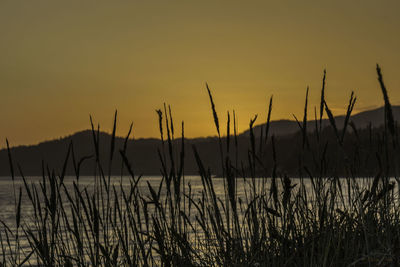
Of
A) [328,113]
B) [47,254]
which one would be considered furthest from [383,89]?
[47,254]

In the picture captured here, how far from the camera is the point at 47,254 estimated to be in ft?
11.4

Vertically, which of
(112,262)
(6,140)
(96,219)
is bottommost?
(112,262)

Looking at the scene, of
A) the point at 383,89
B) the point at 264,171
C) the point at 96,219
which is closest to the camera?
the point at 383,89

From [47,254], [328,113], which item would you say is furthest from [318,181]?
[47,254]

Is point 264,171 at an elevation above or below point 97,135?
below

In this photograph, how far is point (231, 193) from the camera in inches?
125

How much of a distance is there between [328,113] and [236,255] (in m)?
1.30

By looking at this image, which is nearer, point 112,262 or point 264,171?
point 112,262

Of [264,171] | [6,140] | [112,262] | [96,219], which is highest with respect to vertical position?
[6,140]

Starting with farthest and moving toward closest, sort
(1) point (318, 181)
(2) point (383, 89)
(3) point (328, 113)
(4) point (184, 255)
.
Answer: (4) point (184, 255)
(1) point (318, 181)
(3) point (328, 113)
(2) point (383, 89)

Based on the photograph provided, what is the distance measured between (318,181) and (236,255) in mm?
718

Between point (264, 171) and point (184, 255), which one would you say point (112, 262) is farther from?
point (264, 171)

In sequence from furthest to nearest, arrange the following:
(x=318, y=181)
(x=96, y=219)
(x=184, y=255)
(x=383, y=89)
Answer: (x=184, y=255), (x=318, y=181), (x=96, y=219), (x=383, y=89)

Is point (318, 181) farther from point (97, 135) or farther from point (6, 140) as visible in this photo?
point (6, 140)
